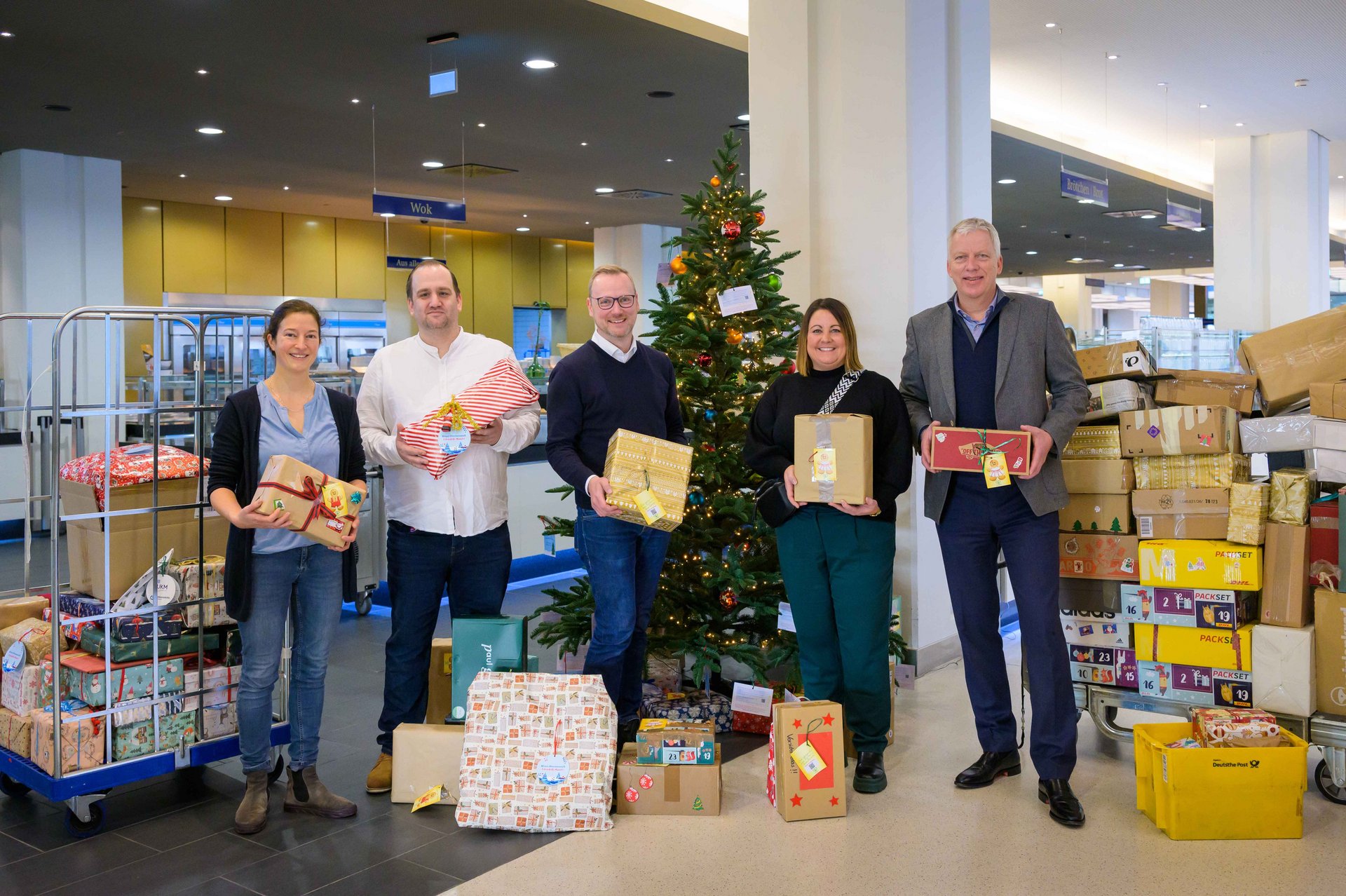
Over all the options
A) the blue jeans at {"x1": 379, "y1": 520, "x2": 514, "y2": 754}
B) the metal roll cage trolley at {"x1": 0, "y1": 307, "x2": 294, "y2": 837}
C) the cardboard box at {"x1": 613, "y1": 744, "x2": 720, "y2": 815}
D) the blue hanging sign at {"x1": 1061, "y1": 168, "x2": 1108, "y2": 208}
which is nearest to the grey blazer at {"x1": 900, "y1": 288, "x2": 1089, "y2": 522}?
the cardboard box at {"x1": 613, "y1": 744, "x2": 720, "y2": 815}

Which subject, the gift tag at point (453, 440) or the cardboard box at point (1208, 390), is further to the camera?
the cardboard box at point (1208, 390)

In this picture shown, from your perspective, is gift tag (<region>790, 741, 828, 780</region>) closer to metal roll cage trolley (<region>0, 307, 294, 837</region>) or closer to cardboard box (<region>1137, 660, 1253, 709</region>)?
cardboard box (<region>1137, 660, 1253, 709</region>)

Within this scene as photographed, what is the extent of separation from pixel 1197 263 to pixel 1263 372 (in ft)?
88.8

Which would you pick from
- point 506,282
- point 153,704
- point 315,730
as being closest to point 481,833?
point 315,730

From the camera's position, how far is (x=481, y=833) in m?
3.29

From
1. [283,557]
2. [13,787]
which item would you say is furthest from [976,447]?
[13,787]

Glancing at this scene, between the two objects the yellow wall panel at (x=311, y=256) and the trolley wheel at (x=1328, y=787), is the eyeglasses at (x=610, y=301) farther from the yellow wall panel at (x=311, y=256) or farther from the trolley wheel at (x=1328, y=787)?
the yellow wall panel at (x=311, y=256)

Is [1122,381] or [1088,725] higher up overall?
[1122,381]

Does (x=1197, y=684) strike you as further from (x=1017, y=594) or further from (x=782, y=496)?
(x=782, y=496)

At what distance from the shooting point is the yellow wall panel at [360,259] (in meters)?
16.7

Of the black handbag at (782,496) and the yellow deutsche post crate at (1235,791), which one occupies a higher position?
the black handbag at (782,496)

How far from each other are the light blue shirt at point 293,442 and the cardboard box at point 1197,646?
2.77 m

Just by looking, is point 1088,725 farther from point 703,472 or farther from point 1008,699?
point 703,472

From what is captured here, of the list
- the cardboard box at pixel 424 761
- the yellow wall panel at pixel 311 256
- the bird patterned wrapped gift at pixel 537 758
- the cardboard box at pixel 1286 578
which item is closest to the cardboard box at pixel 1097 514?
the cardboard box at pixel 1286 578
